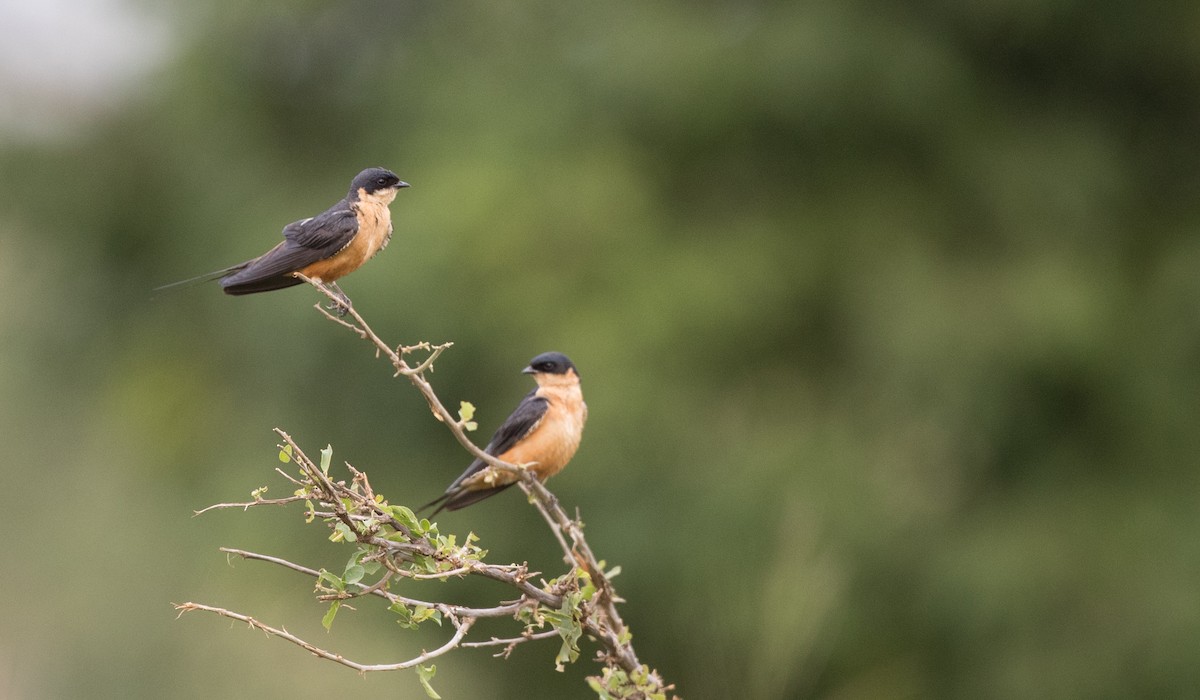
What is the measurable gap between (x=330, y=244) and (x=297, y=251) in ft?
0.28

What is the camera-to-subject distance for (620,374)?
8.59 m

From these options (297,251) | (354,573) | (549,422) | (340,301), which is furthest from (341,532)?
(549,422)

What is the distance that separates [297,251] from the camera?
8.66 ft

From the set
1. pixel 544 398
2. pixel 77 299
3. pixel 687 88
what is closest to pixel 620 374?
pixel 687 88

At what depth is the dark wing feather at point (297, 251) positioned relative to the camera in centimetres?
254

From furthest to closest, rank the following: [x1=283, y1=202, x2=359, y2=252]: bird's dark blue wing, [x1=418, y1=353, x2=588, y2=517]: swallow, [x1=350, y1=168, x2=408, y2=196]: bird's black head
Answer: [x1=418, y1=353, x2=588, y2=517]: swallow → [x1=350, y1=168, x2=408, y2=196]: bird's black head → [x1=283, y1=202, x2=359, y2=252]: bird's dark blue wing

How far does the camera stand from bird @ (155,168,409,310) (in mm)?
2568

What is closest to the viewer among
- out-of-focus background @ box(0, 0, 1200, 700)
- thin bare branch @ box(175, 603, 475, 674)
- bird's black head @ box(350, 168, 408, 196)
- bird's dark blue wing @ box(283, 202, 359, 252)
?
thin bare branch @ box(175, 603, 475, 674)

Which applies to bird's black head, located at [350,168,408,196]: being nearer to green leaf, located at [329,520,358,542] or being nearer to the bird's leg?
the bird's leg

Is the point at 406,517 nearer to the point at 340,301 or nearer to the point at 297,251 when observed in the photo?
the point at 340,301

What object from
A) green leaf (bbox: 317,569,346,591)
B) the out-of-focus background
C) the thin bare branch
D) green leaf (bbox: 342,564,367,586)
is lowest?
the thin bare branch

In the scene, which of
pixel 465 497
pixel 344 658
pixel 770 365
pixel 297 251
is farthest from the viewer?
pixel 770 365

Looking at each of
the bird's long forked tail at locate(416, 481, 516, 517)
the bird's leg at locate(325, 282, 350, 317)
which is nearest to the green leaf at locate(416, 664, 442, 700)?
the bird's leg at locate(325, 282, 350, 317)

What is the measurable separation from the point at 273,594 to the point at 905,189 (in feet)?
17.9
